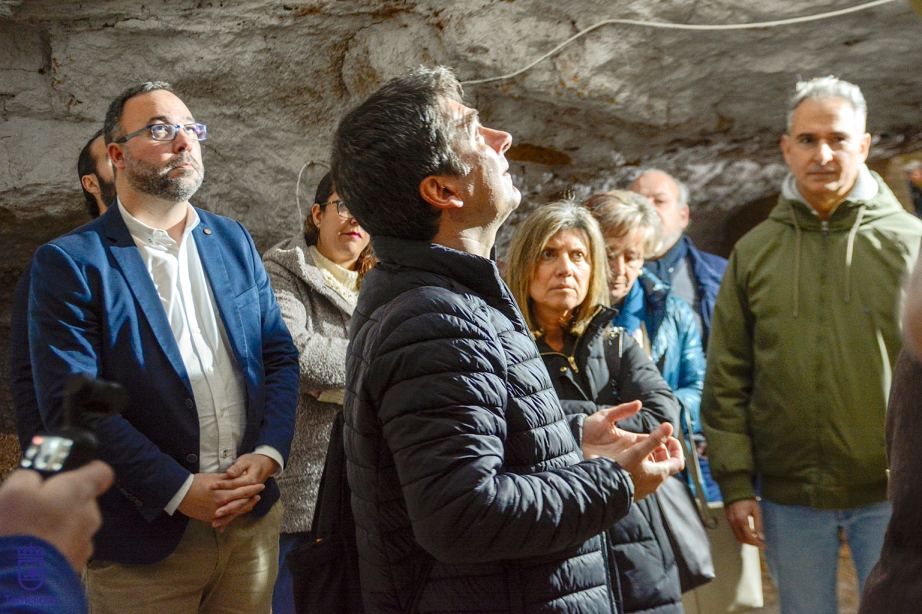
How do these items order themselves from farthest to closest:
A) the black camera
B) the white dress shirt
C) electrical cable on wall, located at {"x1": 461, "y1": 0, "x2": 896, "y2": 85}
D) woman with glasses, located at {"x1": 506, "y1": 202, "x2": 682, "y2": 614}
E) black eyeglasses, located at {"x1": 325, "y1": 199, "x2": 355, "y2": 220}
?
electrical cable on wall, located at {"x1": 461, "y1": 0, "x2": 896, "y2": 85}
black eyeglasses, located at {"x1": 325, "y1": 199, "x2": 355, "y2": 220}
woman with glasses, located at {"x1": 506, "y1": 202, "x2": 682, "y2": 614}
the white dress shirt
the black camera

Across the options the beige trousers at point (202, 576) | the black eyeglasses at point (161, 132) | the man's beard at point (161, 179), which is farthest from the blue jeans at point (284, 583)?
the black eyeglasses at point (161, 132)

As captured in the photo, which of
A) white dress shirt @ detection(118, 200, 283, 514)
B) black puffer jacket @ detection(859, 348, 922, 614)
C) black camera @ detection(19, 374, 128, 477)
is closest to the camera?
black camera @ detection(19, 374, 128, 477)

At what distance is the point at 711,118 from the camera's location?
148 inches

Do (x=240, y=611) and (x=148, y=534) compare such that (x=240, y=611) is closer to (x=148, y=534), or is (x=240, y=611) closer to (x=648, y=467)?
(x=148, y=534)

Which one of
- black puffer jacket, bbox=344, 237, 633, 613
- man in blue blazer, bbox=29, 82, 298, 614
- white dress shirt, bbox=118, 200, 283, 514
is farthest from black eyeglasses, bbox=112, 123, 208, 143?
black puffer jacket, bbox=344, 237, 633, 613

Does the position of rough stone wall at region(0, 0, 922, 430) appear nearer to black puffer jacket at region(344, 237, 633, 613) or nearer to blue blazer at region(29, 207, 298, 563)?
blue blazer at region(29, 207, 298, 563)

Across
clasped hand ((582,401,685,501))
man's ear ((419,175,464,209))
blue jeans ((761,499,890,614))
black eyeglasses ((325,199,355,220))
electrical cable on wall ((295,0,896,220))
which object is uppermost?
electrical cable on wall ((295,0,896,220))

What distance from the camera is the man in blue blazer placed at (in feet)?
5.88

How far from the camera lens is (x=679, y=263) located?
342 cm

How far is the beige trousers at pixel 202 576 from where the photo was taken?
184 centimetres

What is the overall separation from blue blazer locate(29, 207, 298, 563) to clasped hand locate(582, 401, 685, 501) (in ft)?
2.43

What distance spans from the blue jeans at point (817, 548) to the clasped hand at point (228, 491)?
1.35 m

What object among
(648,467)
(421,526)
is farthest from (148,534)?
(648,467)

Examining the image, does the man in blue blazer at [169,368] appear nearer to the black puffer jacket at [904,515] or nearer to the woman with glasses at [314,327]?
the woman with glasses at [314,327]
